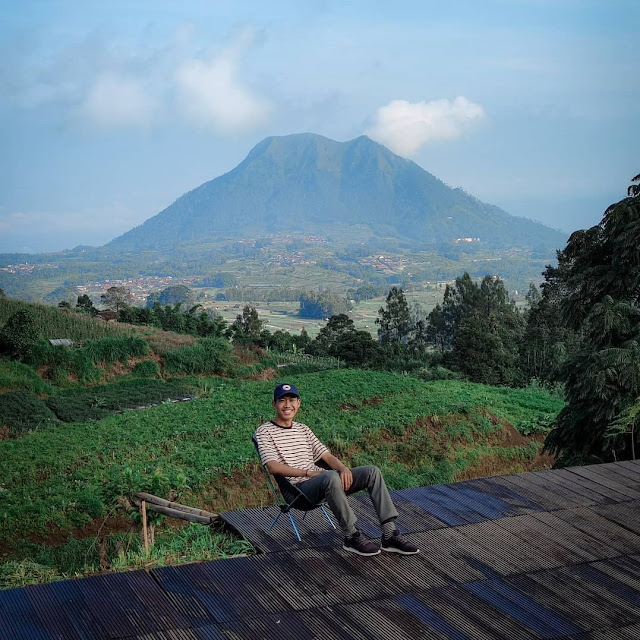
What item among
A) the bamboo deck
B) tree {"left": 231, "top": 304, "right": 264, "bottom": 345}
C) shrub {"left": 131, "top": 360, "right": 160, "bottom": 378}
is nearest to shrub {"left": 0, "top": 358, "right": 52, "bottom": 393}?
shrub {"left": 131, "top": 360, "right": 160, "bottom": 378}

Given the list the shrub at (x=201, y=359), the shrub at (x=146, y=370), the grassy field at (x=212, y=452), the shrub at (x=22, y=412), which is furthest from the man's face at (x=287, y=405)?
the shrub at (x=201, y=359)

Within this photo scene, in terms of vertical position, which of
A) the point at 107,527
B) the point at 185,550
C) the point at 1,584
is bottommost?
the point at 107,527

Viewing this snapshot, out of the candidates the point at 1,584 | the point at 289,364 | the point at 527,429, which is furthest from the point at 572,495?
the point at 289,364

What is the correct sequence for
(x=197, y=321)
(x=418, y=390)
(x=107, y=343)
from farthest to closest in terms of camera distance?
1. (x=197, y=321)
2. (x=107, y=343)
3. (x=418, y=390)

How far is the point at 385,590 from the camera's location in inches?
147

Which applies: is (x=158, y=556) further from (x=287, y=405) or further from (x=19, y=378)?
(x=19, y=378)

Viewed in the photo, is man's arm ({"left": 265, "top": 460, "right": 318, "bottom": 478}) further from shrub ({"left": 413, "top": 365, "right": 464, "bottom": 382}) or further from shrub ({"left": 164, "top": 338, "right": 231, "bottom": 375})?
shrub ({"left": 413, "top": 365, "right": 464, "bottom": 382})

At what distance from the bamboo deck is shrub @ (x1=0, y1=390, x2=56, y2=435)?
1045cm

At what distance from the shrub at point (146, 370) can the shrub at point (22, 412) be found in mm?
3720

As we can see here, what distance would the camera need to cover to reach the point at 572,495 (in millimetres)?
5617

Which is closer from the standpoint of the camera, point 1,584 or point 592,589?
point 592,589

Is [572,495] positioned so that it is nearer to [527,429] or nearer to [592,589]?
[592,589]

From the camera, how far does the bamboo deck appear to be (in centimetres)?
328

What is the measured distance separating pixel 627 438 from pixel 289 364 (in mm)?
14824
